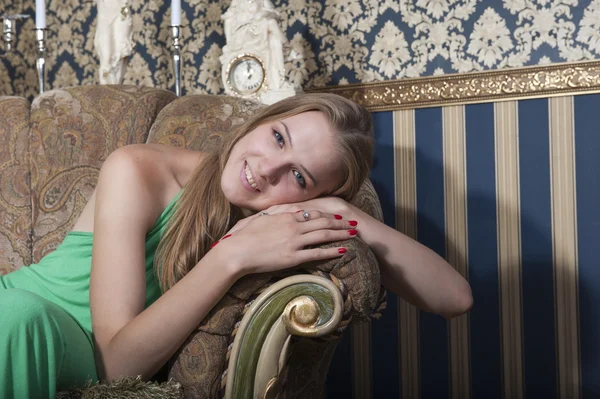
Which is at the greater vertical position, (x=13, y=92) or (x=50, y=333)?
(x=13, y=92)

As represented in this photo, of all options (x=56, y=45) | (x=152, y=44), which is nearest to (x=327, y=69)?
(x=152, y=44)

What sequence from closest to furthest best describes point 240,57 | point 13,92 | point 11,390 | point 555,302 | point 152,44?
1. point 11,390
2. point 555,302
3. point 240,57
4. point 152,44
5. point 13,92

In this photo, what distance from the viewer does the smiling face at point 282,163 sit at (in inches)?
65.4

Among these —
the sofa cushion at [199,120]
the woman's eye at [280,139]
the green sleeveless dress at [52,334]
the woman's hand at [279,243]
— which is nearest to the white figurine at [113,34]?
the sofa cushion at [199,120]

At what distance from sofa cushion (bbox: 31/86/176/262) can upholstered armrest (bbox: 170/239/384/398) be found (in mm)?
1006

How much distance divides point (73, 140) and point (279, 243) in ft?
3.96

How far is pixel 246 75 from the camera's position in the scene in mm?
3076

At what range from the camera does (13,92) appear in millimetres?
3953

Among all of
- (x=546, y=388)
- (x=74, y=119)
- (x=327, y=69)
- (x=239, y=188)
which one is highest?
(x=327, y=69)

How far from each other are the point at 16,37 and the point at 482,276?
2.77 metres

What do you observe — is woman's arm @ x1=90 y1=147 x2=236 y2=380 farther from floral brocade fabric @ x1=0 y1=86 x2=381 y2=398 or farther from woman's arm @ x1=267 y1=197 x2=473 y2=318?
floral brocade fabric @ x1=0 y1=86 x2=381 y2=398

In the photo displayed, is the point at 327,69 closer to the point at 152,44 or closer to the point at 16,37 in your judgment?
the point at 152,44

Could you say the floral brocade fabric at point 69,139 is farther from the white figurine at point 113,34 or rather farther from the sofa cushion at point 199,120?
the white figurine at point 113,34

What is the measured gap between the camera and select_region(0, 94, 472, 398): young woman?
56.1 inches
